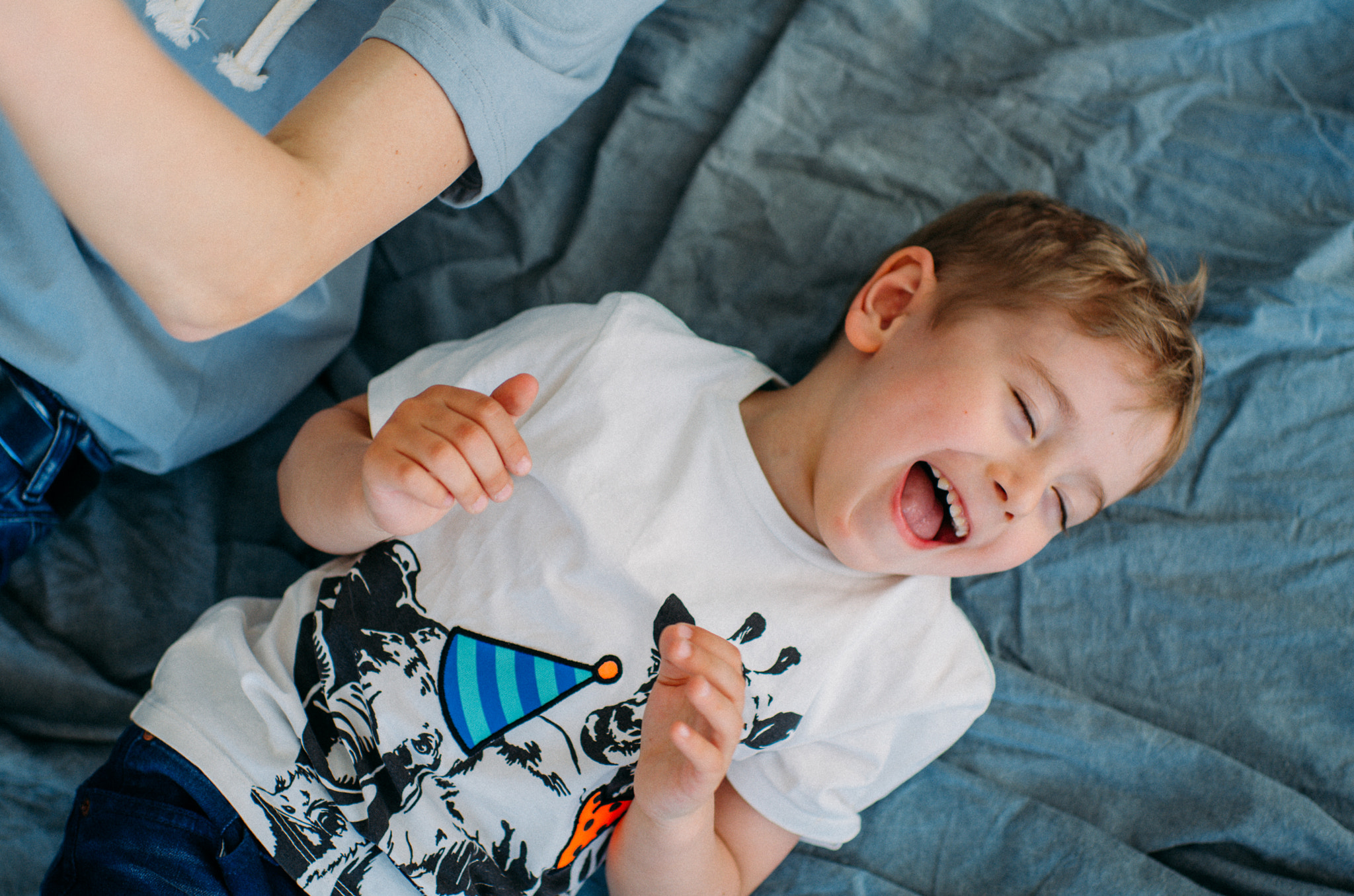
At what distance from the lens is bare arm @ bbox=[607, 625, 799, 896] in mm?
732

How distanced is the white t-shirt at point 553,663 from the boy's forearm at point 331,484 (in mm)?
49

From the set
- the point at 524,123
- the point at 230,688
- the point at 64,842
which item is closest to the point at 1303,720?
the point at 524,123

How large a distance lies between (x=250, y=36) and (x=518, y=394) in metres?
0.47

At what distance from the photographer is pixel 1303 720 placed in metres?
1.01

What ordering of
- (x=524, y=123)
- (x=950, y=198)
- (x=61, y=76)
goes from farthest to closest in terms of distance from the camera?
(x=950, y=198) → (x=524, y=123) → (x=61, y=76)

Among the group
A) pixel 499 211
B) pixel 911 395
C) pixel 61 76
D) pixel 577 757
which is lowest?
pixel 577 757

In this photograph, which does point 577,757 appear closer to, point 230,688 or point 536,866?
point 536,866

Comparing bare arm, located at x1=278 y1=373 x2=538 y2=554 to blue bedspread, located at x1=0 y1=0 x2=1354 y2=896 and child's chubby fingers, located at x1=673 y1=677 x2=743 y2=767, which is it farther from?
blue bedspread, located at x1=0 y1=0 x2=1354 y2=896

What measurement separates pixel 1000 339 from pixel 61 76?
80 cm

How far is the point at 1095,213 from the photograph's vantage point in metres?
1.18

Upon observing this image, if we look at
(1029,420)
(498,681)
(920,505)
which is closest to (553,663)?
(498,681)

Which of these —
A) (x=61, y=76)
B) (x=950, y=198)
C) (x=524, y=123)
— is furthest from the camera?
(x=950, y=198)

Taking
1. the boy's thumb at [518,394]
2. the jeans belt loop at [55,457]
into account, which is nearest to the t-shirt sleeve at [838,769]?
the boy's thumb at [518,394]

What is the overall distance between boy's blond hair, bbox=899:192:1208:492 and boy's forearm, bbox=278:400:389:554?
2.10ft
